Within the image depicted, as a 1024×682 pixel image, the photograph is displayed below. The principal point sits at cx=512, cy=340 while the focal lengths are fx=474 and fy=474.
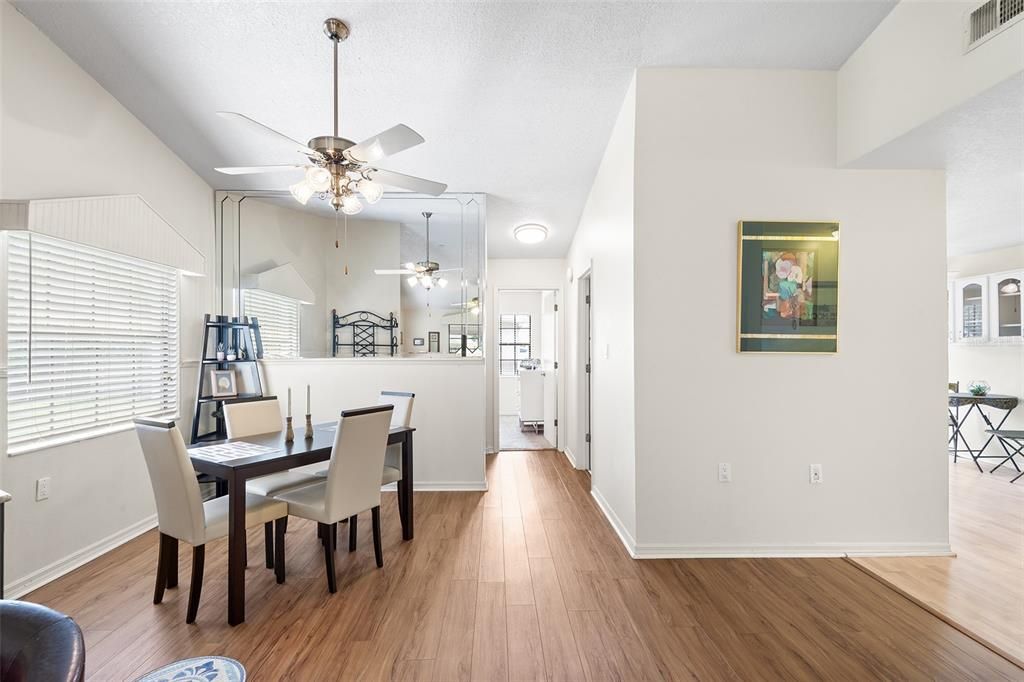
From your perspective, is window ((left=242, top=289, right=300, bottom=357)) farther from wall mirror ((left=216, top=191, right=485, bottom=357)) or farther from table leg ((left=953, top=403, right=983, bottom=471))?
table leg ((left=953, top=403, right=983, bottom=471))

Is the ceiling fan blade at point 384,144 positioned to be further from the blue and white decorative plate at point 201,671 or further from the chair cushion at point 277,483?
the blue and white decorative plate at point 201,671

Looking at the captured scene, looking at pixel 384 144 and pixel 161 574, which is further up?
pixel 384 144

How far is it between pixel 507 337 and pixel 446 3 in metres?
7.29

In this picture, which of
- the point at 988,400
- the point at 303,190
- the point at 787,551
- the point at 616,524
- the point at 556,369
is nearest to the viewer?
the point at 303,190

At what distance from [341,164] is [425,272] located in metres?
1.99

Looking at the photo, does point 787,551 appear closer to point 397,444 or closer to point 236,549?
point 397,444

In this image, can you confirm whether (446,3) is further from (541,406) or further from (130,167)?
(541,406)

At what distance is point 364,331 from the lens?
446cm

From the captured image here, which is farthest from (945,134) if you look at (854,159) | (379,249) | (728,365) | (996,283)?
(996,283)

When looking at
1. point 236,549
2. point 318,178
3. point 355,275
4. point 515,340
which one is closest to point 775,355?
point 318,178

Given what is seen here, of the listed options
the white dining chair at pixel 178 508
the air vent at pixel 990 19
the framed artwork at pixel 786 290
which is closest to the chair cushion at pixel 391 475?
the white dining chair at pixel 178 508

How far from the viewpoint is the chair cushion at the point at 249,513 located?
7.49ft

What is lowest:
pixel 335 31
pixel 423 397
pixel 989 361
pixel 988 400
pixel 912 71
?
pixel 988 400

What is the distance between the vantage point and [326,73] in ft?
9.10
